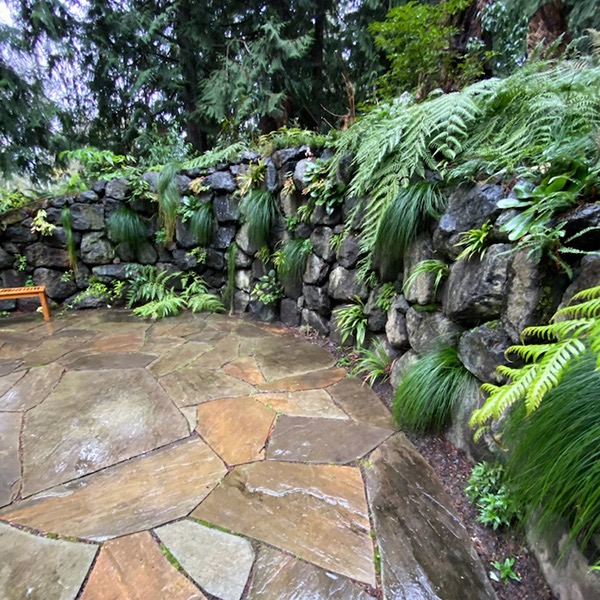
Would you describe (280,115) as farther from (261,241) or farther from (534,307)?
(534,307)

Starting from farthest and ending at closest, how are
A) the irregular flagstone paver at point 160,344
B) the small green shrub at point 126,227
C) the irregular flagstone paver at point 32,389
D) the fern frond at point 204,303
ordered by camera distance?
the small green shrub at point 126,227 < the fern frond at point 204,303 < the irregular flagstone paver at point 160,344 < the irregular flagstone paver at point 32,389

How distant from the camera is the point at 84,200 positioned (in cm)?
367

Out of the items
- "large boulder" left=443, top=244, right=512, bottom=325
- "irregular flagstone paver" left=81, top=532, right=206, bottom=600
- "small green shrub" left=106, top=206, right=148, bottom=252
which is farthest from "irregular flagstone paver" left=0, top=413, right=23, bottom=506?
"small green shrub" left=106, top=206, right=148, bottom=252

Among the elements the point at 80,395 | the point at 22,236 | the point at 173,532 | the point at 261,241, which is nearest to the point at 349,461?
the point at 173,532

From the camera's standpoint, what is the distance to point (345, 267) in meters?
2.38

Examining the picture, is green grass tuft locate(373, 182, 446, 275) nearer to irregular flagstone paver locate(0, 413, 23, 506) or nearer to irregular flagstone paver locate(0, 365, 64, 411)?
irregular flagstone paver locate(0, 413, 23, 506)

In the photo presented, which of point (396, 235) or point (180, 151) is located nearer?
point (396, 235)

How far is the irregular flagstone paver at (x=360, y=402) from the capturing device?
1635mm

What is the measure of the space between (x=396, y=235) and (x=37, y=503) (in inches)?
76.6

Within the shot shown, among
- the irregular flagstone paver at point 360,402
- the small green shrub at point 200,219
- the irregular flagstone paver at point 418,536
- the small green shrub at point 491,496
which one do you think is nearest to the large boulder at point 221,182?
the small green shrub at point 200,219

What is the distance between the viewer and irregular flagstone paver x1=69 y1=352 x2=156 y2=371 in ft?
7.25

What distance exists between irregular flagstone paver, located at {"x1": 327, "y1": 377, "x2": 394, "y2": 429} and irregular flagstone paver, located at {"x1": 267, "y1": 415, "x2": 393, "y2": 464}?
64mm

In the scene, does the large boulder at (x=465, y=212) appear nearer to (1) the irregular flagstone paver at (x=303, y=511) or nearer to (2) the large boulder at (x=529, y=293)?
(2) the large boulder at (x=529, y=293)

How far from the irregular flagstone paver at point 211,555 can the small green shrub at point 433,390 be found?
2.85 feet
